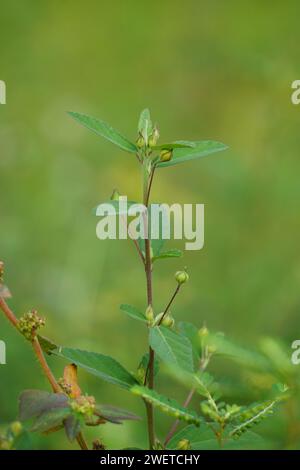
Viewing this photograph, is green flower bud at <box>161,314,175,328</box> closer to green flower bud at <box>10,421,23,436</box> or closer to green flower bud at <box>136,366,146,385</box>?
green flower bud at <box>136,366,146,385</box>

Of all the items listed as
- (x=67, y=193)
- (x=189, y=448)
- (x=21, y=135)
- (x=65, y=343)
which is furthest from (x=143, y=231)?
(x=21, y=135)

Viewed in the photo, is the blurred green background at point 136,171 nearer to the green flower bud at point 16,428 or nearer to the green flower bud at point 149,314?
the green flower bud at point 149,314

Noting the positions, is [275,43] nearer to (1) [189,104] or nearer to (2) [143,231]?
(1) [189,104]

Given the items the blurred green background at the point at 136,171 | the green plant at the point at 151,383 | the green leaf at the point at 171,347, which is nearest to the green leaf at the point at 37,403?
the green plant at the point at 151,383

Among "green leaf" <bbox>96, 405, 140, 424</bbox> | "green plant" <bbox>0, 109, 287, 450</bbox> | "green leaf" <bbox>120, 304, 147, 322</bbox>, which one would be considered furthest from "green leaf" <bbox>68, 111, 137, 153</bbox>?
"green leaf" <bbox>96, 405, 140, 424</bbox>

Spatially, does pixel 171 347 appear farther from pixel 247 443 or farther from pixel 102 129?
pixel 102 129

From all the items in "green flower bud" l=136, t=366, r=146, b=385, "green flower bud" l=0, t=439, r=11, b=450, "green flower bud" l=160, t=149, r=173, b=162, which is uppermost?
"green flower bud" l=160, t=149, r=173, b=162

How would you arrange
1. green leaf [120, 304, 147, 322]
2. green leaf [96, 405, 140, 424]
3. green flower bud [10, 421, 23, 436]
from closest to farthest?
green flower bud [10, 421, 23, 436] → green leaf [96, 405, 140, 424] → green leaf [120, 304, 147, 322]
